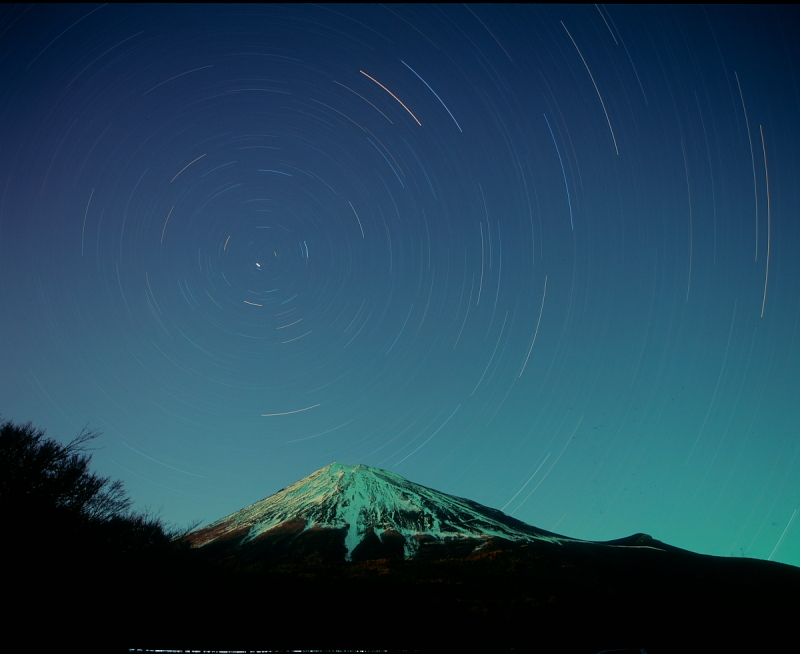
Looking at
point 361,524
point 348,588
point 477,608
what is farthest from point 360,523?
point 477,608

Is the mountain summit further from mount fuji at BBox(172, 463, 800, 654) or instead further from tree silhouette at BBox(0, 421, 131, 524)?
tree silhouette at BBox(0, 421, 131, 524)

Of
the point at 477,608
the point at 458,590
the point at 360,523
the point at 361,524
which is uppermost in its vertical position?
the point at 360,523

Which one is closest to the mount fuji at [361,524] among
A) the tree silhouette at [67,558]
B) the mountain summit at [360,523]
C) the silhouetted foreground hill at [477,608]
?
the mountain summit at [360,523]

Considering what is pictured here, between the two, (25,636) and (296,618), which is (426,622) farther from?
(25,636)

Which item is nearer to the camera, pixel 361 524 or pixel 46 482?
pixel 46 482

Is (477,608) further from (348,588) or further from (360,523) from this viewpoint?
(360,523)

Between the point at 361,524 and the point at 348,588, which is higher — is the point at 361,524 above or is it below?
above

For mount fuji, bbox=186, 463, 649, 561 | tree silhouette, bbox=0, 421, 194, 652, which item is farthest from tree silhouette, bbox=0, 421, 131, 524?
mount fuji, bbox=186, 463, 649, 561
